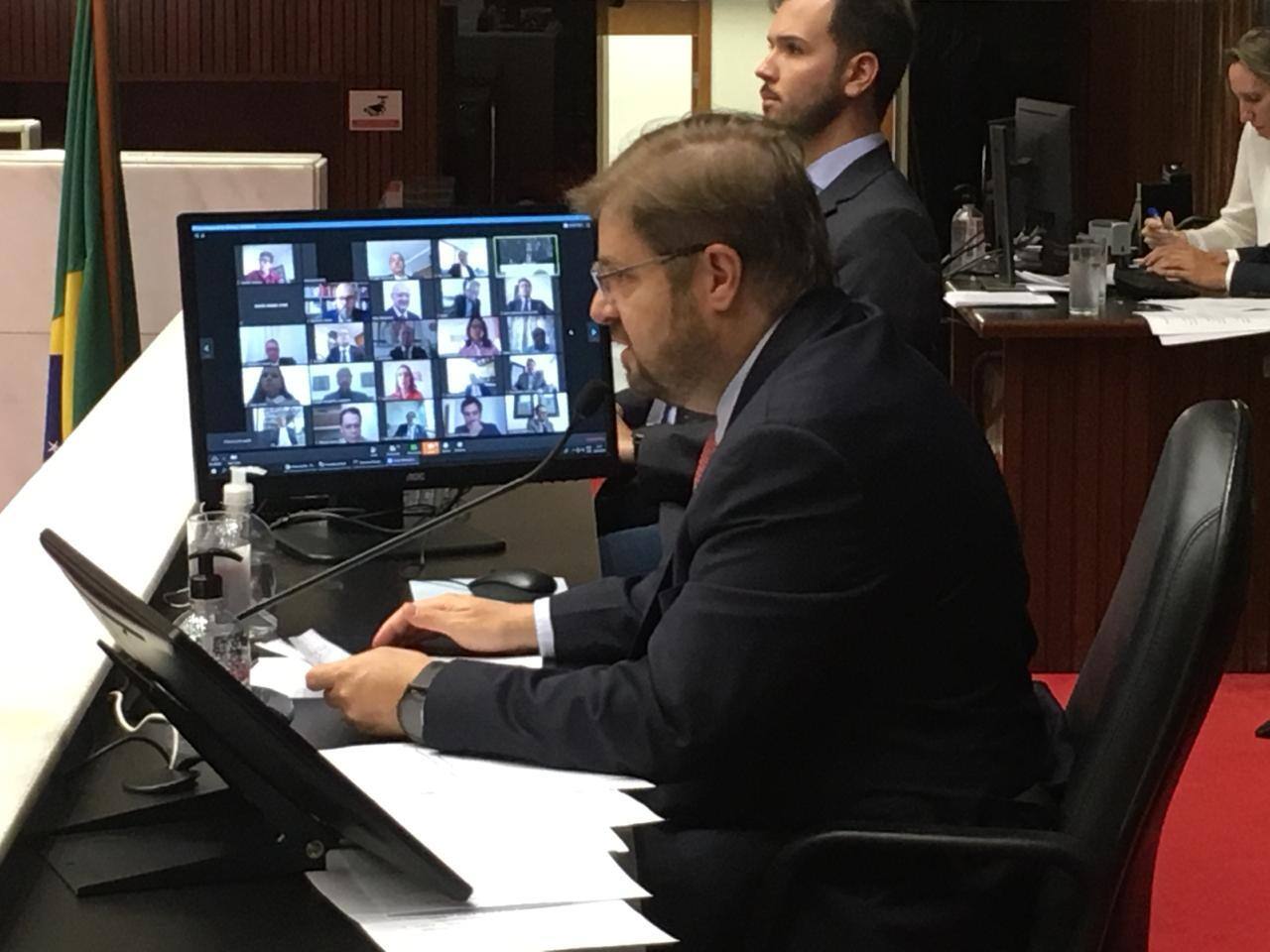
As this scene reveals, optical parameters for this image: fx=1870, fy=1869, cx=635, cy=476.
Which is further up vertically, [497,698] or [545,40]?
[545,40]

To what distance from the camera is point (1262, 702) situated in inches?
160

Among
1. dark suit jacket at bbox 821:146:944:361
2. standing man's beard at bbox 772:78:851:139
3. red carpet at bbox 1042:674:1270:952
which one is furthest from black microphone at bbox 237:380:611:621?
red carpet at bbox 1042:674:1270:952

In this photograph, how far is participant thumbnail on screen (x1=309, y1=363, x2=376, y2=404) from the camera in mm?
2295

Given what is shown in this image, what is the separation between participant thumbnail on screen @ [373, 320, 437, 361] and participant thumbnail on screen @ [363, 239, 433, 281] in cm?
6

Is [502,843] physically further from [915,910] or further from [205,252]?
[205,252]

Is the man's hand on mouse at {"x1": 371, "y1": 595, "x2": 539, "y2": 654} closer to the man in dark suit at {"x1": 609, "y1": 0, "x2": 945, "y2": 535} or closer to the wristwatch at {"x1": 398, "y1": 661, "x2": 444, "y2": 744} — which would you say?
the wristwatch at {"x1": 398, "y1": 661, "x2": 444, "y2": 744}

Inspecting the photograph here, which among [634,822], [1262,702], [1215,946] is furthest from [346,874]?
[1262,702]

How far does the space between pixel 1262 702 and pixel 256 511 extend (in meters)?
2.52

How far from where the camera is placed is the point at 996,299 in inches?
174

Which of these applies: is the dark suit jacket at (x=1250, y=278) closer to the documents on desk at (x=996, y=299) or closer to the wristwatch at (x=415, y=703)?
the documents on desk at (x=996, y=299)

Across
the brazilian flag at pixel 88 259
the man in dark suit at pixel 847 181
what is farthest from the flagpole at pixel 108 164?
the man in dark suit at pixel 847 181

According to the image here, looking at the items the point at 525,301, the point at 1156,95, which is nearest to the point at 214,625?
the point at 525,301

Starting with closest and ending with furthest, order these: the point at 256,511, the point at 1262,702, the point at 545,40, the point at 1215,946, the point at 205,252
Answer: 1. the point at 205,252
2. the point at 256,511
3. the point at 1215,946
4. the point at 1262,702
5. the point at 545,40

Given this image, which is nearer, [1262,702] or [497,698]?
[497,698]
